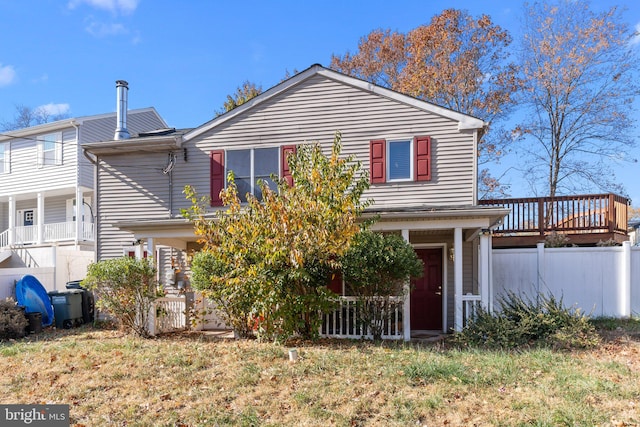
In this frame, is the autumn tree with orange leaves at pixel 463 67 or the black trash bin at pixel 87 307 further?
the autumn tree with orange leaves at pixel 463 67

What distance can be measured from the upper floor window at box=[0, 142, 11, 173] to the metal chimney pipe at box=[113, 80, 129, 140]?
9.74 meters

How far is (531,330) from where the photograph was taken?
304 inches

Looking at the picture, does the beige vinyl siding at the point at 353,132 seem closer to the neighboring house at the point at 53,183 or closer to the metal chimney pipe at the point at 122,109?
the metal chimney pipe at the point at 122,109

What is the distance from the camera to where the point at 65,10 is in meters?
11.5

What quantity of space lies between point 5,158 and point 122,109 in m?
10.3

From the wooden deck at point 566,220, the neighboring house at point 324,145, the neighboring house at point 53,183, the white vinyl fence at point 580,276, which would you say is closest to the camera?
the white vinyl fence at point 580,276

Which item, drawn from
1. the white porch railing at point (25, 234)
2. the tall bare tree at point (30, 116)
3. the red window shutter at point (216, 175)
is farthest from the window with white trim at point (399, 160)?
the tall bare tree at point (30, 116)

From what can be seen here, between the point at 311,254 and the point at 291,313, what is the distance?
1071 millimetres

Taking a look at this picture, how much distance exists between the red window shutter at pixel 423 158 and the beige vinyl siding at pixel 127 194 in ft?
20.7

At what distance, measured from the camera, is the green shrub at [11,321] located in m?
9.15

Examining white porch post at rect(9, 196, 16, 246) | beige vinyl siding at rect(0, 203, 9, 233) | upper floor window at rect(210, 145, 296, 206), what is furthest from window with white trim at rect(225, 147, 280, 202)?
beige vinyl siding at rect(0, 203, 9, 233)

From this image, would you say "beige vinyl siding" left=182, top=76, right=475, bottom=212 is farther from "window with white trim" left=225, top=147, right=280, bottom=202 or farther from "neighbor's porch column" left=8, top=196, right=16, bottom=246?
"neighbor's porch column" left=8, top=196, right=16, bottom=246

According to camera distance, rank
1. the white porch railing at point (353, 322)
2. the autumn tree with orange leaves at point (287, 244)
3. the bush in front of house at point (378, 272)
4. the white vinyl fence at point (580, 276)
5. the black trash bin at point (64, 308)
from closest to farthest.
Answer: the autumn tree with orange leaves at point (287, 244), the bush in front of house at point (378, 272), the white porch railing at point (353, 322), the white vinyl fence at point (580, 276), the black trash bin at point (64, 308)

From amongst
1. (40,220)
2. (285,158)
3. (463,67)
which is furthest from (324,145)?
(40,220)
